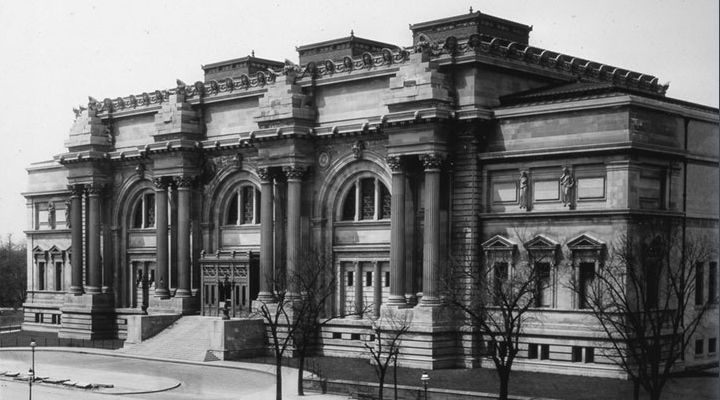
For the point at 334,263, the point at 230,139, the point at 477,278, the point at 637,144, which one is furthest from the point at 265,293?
the point at 637,144

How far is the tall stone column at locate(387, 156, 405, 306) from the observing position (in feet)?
224

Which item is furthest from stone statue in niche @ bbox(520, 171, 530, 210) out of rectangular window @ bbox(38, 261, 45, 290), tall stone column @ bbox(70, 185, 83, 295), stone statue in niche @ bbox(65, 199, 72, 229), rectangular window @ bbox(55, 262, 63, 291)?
rectangular window @ bbox(38, 261, 45, 290)

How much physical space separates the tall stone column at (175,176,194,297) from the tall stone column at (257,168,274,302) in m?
8.78

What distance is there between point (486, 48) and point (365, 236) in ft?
49.7

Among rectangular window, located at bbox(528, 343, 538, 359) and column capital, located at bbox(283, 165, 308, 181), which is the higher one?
column capital, located at bbox(283, 165, 308, 181)

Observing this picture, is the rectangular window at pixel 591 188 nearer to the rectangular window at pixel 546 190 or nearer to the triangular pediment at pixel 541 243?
the rectangular window at pixel 546 190

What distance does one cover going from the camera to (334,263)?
75.0m

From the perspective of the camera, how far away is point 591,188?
61.2 metres

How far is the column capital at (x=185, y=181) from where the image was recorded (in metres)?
83.4

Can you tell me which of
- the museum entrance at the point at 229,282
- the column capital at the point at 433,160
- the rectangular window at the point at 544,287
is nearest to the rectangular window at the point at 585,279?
the rectangular window at the point at 544,287

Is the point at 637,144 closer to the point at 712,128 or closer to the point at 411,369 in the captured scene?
the point at 712,128

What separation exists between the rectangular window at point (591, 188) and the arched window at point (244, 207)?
27.7m

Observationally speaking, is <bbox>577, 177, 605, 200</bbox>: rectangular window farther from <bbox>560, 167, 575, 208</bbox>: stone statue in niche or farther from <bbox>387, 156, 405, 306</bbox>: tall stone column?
<bbox>387, 156, 405, 306</bbox>: tall stone column

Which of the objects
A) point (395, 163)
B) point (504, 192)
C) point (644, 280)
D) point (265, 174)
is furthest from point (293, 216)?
point (644, 280)
